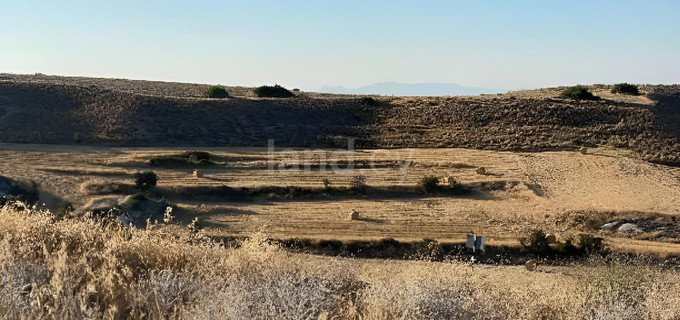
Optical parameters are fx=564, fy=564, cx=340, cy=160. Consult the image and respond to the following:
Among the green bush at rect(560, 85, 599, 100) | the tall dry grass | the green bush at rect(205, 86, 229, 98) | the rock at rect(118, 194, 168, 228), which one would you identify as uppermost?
the green bush at rect(560, 85, 599, 100)

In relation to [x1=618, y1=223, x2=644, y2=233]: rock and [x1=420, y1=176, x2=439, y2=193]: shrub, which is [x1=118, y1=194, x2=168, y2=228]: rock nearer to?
[x1=420, y1=176, x2=439, y2=193]: shrub

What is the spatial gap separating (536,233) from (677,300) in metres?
11.4

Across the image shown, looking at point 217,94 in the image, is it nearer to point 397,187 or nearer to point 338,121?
point 338,121

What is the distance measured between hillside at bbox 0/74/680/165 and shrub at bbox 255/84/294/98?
554 centimetres

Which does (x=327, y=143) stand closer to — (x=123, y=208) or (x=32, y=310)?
(x=123, y=208)

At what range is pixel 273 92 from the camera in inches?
1880

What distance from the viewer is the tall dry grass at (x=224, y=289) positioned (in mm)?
5293

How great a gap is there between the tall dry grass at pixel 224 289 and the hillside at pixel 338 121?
25.6 metres

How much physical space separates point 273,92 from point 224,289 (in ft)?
140

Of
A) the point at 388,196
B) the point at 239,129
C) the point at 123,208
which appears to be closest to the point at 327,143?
the point at 239,129

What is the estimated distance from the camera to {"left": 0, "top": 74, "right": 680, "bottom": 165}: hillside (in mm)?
32469

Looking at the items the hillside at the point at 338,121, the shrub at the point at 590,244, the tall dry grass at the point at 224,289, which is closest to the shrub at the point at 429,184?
the shrub at the point at 590,244

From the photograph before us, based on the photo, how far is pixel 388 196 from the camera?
76.3 feet

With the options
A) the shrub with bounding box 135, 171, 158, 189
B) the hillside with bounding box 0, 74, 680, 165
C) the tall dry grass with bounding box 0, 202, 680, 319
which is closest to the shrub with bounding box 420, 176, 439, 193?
the hillside with bounding box 0, 74, 680, 165
